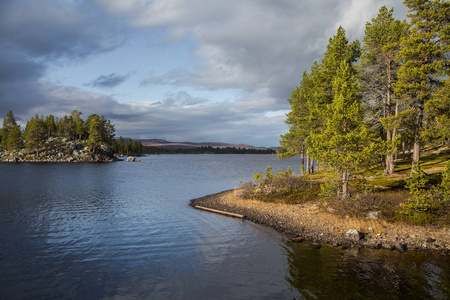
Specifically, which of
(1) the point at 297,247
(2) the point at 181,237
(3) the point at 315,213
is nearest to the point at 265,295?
(1) the point at 297,247

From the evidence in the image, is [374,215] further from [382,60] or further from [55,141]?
[55,141]

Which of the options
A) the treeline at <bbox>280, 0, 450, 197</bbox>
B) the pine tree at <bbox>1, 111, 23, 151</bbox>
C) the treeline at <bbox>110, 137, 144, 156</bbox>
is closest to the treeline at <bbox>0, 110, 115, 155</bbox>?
the pine tree at <bbox>1, 111, 23, 151</bbox>

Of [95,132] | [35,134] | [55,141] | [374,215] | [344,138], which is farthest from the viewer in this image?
[55,141]

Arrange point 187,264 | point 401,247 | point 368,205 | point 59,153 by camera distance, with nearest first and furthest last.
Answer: point 187,264 < point 401,247 < point 368,205 < point 59,153

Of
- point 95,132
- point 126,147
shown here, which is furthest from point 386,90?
point 126,147

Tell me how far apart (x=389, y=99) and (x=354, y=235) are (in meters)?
21.6

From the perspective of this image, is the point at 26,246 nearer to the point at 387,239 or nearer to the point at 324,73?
Result: the point at 387,239

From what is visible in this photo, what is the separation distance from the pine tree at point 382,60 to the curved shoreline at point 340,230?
601 inches

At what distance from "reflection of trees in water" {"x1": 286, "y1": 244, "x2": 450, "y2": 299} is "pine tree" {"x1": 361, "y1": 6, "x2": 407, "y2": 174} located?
780 inches

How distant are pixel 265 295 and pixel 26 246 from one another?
670 inches

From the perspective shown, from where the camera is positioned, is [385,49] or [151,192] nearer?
[385,49]

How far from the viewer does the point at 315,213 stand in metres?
24.5

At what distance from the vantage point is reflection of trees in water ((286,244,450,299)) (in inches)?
489

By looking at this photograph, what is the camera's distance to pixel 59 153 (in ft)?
368
